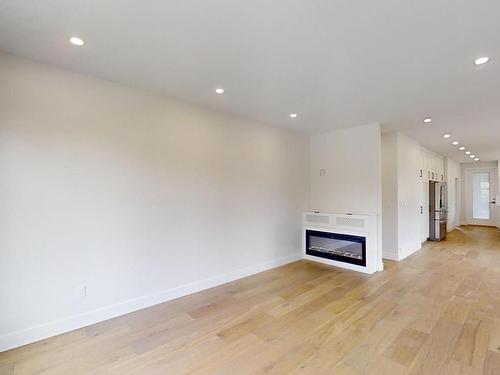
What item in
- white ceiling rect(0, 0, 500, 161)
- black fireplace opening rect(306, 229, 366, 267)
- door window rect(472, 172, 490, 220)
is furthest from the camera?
door window rect(472, 172, 490, 220)

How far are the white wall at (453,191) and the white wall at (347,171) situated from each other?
590cm

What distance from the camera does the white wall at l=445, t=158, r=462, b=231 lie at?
348 inches

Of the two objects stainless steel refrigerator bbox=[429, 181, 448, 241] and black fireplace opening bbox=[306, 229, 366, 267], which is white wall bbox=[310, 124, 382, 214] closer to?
black fireplace opening bbox=[306, 229, 366, 267]

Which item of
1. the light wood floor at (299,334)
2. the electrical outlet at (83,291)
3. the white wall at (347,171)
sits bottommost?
the light wood floor at (299,334)

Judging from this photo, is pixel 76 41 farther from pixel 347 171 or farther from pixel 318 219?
pixel 347 171

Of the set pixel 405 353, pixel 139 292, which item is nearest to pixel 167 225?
pixel 139 292

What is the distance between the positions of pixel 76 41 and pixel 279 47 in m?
1.77

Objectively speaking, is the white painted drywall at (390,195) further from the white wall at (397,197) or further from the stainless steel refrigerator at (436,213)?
the stainless steel refrigerator at (436,213)

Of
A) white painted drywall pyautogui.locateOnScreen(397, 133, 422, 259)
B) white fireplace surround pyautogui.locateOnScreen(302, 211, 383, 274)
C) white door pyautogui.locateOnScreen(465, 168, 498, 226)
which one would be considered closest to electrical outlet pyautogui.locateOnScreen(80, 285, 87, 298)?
white fireplace surround pyautogui.locateOnScreen(302, 211, 383, 274)

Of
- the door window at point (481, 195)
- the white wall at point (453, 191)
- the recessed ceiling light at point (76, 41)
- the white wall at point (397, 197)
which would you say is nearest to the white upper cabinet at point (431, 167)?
the white wall at point (453, 191)

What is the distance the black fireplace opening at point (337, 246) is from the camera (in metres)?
4.45

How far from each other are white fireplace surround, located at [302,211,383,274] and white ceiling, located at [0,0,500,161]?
1.96 metres

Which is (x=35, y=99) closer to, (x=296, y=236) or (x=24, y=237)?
(x=24, y=237)

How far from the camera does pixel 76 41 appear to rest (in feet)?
7.19
